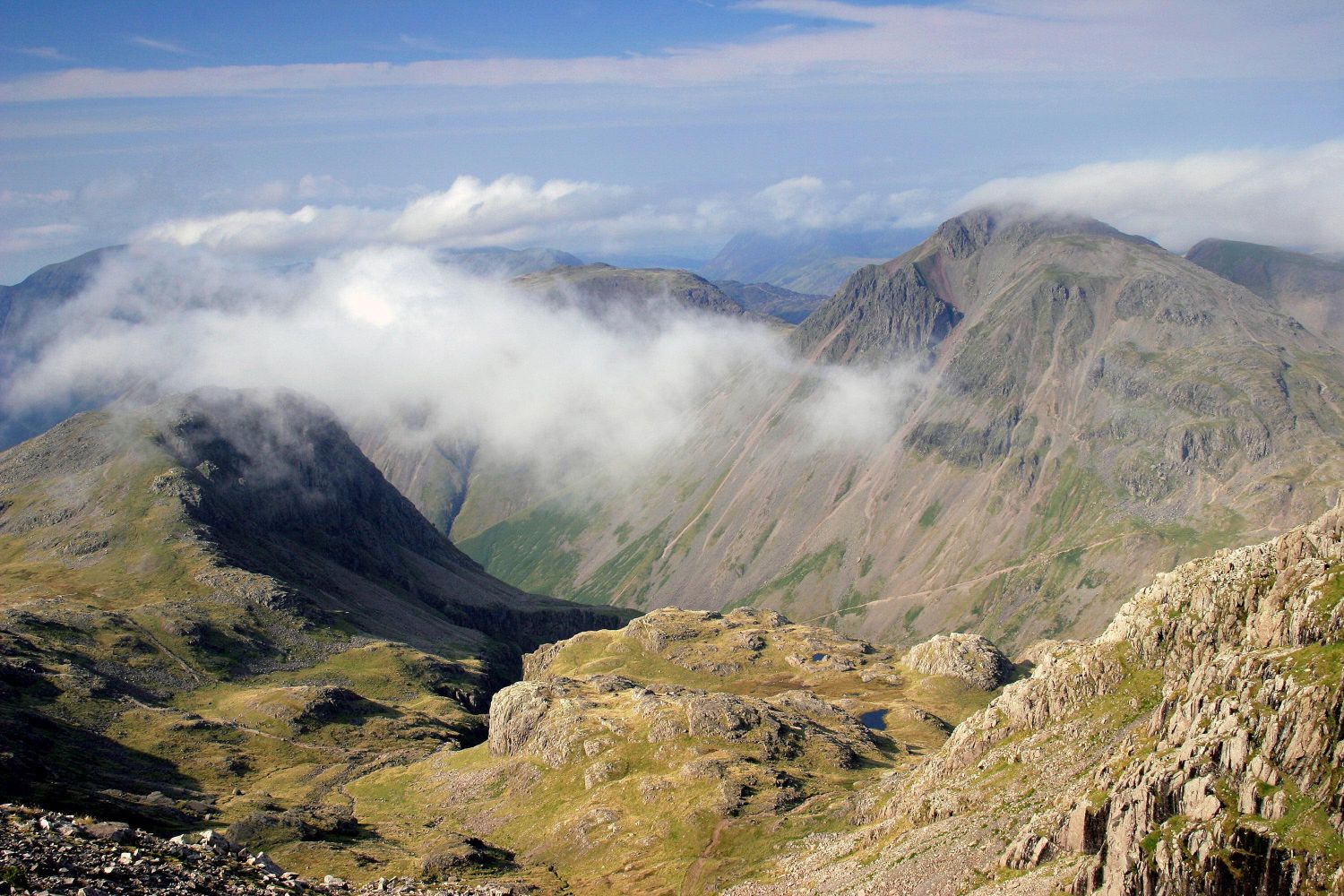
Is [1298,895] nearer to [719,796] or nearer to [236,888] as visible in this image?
[236,888]

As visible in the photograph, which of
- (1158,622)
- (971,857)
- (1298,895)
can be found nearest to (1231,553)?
(1158,622)

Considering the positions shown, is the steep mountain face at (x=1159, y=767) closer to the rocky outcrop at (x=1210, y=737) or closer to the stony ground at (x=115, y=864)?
the rocky outcrop at (x=1210, y=737)

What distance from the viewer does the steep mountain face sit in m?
65.8

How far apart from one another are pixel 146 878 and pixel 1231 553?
346ft

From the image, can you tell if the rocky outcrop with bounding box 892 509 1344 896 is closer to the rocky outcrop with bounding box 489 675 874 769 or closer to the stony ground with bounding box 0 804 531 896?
the stony ground with bounding box 0 804 531 896

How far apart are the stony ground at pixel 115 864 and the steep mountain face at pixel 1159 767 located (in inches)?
2210

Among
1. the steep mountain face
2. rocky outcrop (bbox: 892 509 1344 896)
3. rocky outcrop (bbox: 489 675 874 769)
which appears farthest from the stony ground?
rocky outcrop (bbox: 489 675 874 769)

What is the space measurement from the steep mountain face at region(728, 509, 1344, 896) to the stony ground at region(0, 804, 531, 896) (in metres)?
56.1

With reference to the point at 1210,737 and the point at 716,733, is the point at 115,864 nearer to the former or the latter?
the point at 1210,737

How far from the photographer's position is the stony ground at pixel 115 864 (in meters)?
69.2

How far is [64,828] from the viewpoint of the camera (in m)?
84.3

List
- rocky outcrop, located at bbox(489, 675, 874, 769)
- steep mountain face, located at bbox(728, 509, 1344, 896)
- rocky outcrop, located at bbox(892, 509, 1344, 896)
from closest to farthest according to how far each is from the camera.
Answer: rocky outcrop, located at bbox(892, 509, 1344, 896) → steep mountain face, located at bbox(728, 509, 1344, 896) → rocky outcrop, located at bbox(489, 675, 874, 769)

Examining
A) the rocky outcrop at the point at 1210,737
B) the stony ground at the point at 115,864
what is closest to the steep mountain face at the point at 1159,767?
the rocky outcrop at the point at 1210,737

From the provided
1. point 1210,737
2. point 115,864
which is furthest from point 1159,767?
point 115,864
